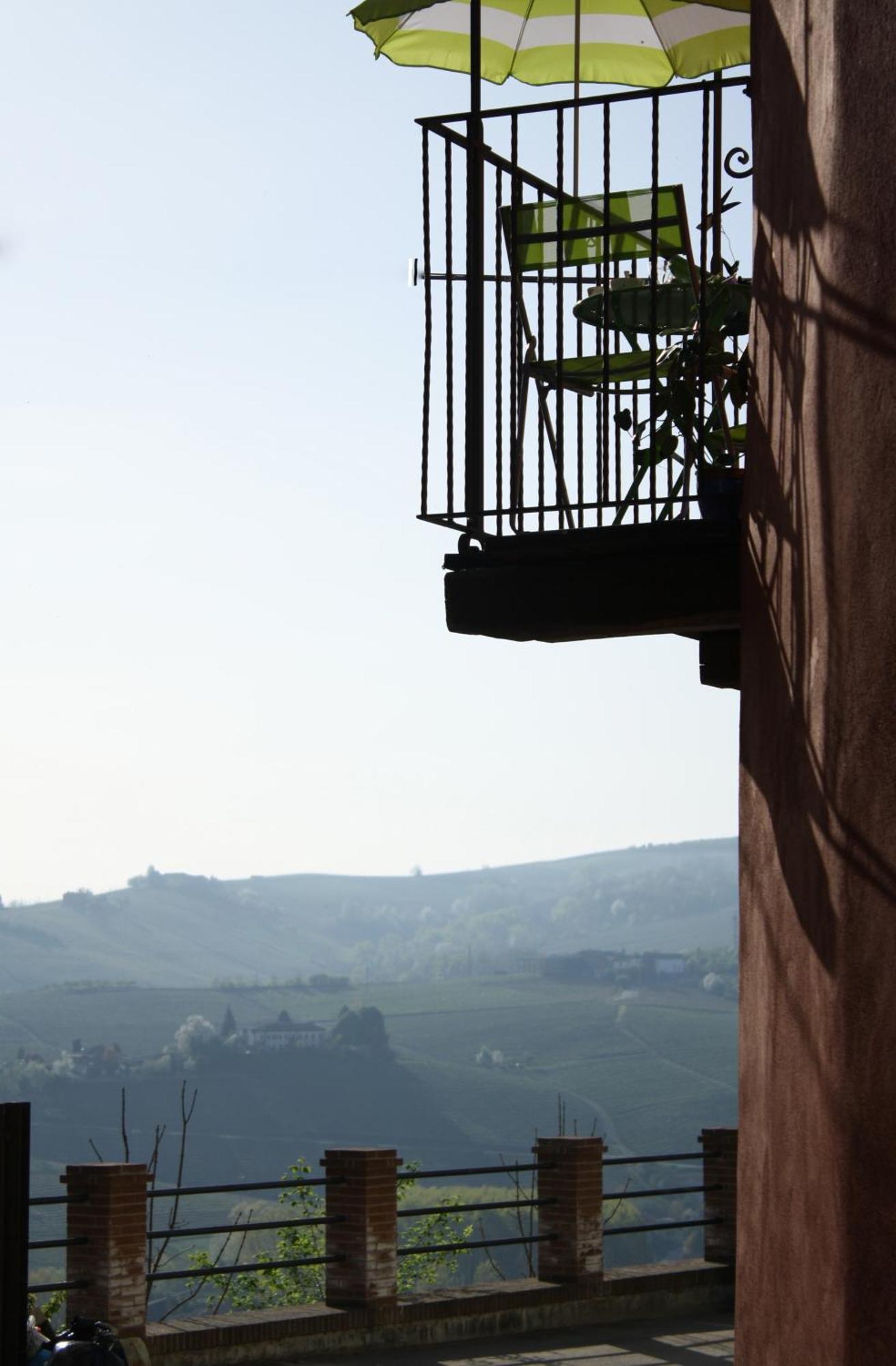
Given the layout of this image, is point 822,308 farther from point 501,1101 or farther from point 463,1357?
point 501,1101

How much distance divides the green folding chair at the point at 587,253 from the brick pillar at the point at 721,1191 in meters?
8.39

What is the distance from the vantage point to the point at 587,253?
275 inches

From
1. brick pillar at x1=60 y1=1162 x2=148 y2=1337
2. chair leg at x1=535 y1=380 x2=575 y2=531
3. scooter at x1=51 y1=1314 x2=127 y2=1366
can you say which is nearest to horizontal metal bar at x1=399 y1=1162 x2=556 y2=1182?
brick pillar at x1=60 y1=1162 x2=148 y2=1337

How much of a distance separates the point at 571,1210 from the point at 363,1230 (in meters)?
1.73

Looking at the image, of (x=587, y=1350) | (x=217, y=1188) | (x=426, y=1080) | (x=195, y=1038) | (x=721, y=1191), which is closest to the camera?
(x=217, y=1188)

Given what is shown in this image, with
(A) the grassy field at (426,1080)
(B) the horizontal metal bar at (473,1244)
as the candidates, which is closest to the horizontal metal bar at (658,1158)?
(B) the horizontal metal bar at (473,1244)

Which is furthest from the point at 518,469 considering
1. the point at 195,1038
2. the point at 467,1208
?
the point at 195,1038

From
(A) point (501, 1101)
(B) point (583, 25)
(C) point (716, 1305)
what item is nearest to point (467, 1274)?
(A) point (501, 1101)

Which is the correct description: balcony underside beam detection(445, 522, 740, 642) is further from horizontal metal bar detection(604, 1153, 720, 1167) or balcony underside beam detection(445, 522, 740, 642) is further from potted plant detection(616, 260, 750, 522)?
horizontal metal bar detection(604, 1153, 720, 1167)

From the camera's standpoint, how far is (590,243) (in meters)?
7.01

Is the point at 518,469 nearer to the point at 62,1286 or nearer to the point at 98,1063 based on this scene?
the point at 62,1286

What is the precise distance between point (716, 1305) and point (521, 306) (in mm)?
8748

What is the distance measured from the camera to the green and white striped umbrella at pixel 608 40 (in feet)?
28.4

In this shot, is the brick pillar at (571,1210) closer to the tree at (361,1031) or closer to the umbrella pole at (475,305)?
the umbrella pole at (475,305)
